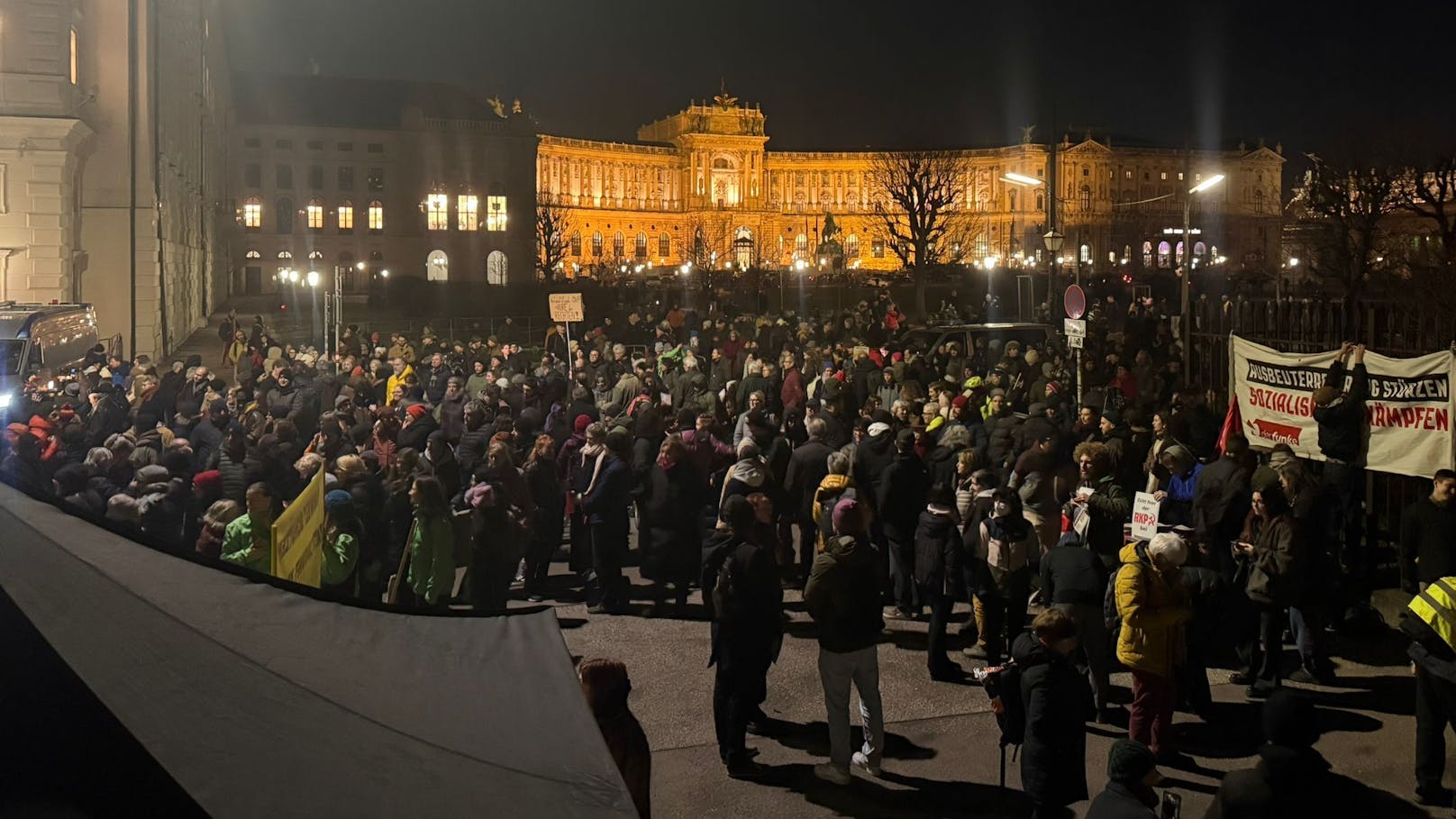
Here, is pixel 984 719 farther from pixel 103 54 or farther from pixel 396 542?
pixel 103 54

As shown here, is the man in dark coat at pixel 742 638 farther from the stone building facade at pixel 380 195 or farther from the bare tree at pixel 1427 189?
the stone building facade at pixel 380 195

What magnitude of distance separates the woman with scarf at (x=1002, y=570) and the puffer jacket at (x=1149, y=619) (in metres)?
1.47

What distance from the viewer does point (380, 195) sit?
258 feet

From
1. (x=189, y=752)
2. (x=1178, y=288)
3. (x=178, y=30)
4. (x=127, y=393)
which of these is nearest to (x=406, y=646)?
(x=189, y=752)

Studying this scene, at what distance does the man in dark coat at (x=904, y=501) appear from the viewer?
10305 mm

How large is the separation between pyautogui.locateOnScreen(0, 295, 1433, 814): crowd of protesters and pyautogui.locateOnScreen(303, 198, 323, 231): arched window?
2592 inches

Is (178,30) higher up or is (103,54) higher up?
(178,30)

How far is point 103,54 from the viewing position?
2962 cm

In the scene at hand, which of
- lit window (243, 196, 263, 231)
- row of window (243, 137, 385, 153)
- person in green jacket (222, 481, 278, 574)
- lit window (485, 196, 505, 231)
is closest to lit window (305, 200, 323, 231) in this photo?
lit window (243, 196, 263, 231)

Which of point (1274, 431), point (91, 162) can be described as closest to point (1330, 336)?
point (1274, 431)

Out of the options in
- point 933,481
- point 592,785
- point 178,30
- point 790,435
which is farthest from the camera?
point 178,30

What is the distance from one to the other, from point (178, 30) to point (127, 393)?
24.1 m

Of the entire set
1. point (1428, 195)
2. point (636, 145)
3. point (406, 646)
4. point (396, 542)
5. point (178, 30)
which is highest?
point (636, 145)

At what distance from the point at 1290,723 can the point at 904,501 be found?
5754mm
